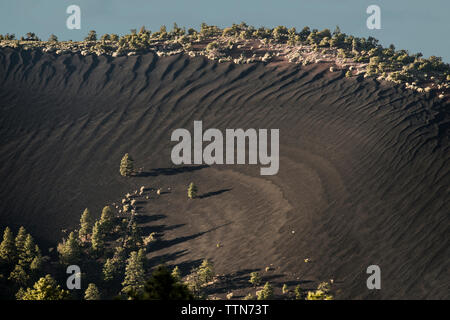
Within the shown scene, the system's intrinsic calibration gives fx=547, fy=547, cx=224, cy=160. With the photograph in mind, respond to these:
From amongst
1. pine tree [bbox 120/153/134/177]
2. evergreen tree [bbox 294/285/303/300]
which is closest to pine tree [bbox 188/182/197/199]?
pine tree [bbox 120/153/134/177]

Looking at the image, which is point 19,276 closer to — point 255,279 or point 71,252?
point 71,252

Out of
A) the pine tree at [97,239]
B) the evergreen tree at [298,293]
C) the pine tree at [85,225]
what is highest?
the pine tree at [85,225]

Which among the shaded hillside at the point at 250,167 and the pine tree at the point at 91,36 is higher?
the pine tree at the point at 91,36

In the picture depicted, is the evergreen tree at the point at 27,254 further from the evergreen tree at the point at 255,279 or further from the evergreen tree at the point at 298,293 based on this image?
the evergreen tree at the point at 298,293

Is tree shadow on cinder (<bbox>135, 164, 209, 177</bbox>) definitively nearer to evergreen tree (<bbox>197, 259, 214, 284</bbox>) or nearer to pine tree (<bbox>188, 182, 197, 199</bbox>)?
pine tree (<bbox>188, 182, 197, 199</bbox>)

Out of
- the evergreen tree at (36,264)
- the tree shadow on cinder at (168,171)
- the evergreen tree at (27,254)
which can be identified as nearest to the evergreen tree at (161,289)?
the evergreen tree at (36,264)
